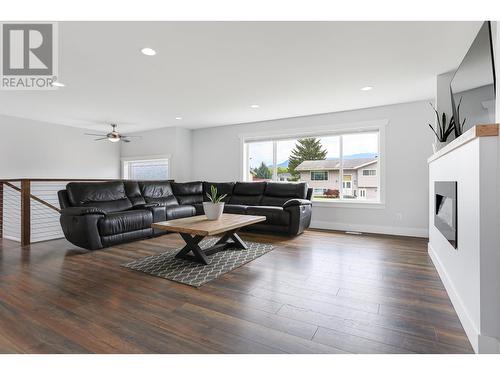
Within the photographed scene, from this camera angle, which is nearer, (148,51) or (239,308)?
(239,308)

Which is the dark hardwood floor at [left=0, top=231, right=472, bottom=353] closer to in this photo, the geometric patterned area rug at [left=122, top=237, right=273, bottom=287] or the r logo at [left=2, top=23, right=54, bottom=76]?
the geometric patterned area rug at [left=122, top=237, right=273, bottom=287]

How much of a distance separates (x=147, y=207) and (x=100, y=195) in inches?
31.5

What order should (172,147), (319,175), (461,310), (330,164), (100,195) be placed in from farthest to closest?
(172,147)
(319,175)
(330,164)
(100,195)
(461,310)

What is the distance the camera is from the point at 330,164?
5316mm

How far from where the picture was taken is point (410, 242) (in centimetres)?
393

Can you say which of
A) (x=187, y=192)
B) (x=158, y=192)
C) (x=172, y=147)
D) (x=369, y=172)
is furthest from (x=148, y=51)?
(x=369, y=172)

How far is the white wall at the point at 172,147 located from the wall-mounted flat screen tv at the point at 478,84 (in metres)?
5.73

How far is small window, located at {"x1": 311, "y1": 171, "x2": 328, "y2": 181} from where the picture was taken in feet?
17.6

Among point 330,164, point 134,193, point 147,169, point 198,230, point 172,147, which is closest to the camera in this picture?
point 198,230

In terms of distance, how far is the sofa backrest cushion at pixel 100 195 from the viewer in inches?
155

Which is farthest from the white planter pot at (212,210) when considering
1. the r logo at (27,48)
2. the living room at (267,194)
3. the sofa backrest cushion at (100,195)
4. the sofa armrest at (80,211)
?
the r logo at (27,48)

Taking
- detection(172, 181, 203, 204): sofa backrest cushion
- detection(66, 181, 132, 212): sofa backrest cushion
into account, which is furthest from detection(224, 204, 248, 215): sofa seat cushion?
detection(66, 181, 132, 212): sofa backrest cushion

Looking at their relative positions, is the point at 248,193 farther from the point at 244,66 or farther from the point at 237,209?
the point at 244,66
